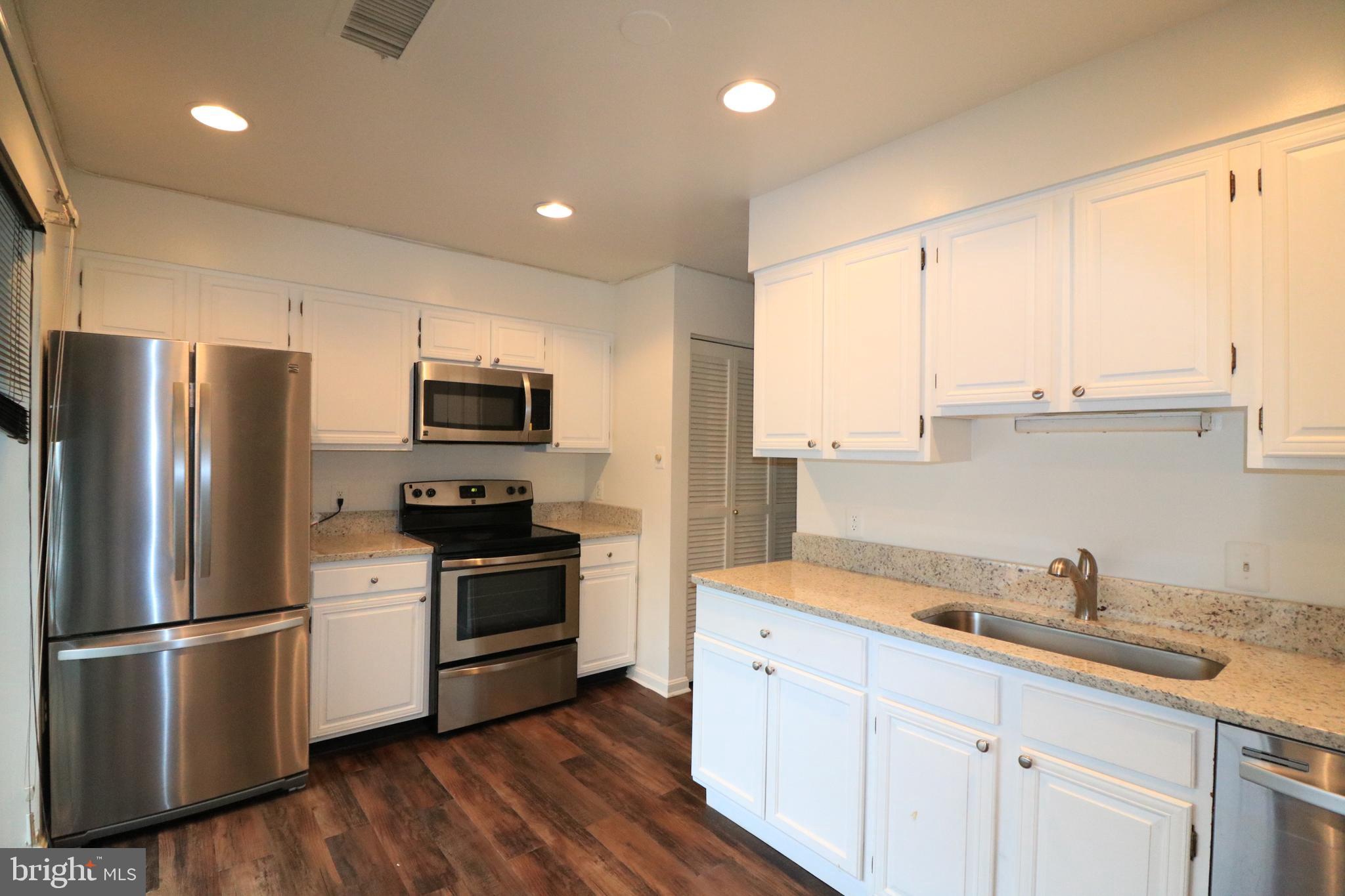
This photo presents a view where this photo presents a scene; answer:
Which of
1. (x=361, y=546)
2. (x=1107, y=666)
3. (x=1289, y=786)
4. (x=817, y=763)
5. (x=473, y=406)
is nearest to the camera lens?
(x=1289, y=786)

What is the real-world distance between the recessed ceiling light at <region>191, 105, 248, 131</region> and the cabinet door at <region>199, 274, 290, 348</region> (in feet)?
2.83

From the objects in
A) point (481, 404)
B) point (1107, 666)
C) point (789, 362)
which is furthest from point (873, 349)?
point (481, 404)

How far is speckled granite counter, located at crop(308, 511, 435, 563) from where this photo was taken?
290cm

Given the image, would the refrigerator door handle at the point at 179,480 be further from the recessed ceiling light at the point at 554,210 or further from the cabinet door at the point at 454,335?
the recessed ceiling light at the point at 554,210

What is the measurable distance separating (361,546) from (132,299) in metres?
1.40

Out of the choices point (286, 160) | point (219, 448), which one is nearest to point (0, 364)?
point (219, 448)

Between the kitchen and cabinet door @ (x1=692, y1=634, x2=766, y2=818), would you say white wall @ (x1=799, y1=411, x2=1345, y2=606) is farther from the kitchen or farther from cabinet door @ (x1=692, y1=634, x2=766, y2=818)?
cabinet door @ (x1=692, y1=634, x2=766, y2=818)

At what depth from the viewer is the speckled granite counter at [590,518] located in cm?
382

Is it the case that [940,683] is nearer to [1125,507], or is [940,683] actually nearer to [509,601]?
[1125,507]

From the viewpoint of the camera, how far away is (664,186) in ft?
8.65

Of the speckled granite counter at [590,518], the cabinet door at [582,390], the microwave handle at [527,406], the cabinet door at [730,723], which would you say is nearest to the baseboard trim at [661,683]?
the speckled granite counter at [590,518]

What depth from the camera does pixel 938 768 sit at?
1746 millimetres

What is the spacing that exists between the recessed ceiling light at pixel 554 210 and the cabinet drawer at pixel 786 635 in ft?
5.93

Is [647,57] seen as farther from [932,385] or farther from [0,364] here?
[0,364]
